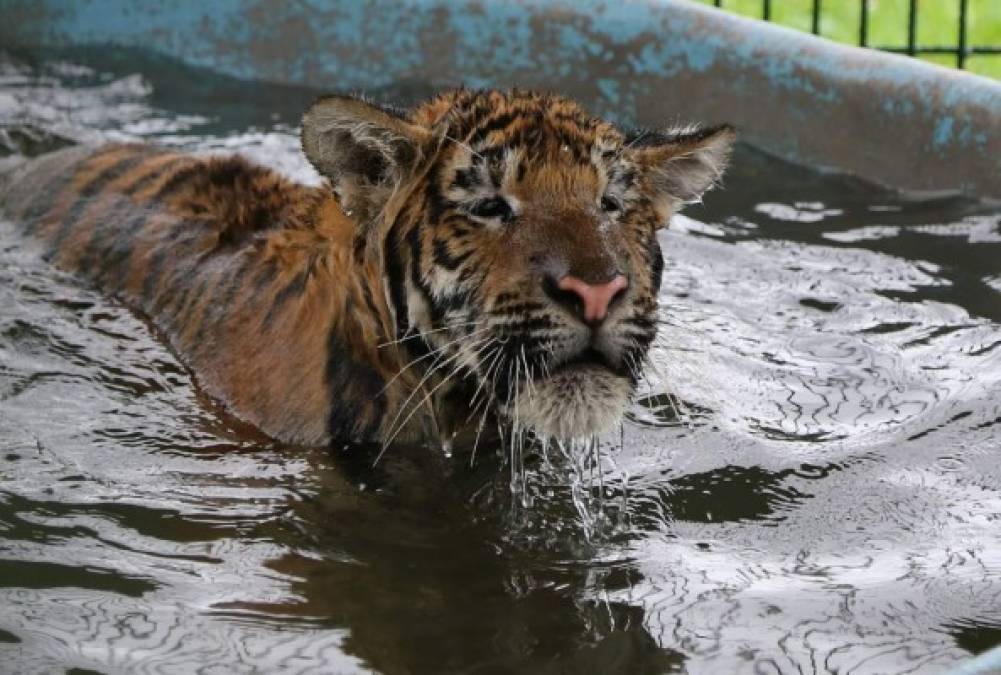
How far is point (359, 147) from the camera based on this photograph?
3658 mm

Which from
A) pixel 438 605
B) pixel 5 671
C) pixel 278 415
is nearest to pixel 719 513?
pixel 438 605

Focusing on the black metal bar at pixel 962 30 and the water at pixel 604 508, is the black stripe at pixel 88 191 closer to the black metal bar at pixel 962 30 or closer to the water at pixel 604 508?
the water at pixel 604 508

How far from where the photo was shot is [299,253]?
4.09m

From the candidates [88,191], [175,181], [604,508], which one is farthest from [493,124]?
[88,191]

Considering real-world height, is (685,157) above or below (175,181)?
above

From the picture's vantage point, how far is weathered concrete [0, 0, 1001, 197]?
5.48 metres

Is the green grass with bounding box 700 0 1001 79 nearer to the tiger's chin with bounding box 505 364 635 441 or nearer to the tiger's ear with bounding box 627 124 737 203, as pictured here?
the tiger's ear with bounding box 627 124 737 203

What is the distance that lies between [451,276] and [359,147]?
36 cm

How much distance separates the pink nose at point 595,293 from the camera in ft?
10.5

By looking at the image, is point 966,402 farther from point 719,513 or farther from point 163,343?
point 163,343

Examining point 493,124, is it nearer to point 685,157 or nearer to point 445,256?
point 445,256

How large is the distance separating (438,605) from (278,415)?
35.3 inches

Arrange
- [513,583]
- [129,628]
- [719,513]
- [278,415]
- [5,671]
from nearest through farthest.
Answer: [5,671] → [129,628] → [513,583] → [719,513] → [278,415]

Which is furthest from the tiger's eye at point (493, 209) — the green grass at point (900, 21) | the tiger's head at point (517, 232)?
the green grass at point (900, 21)
